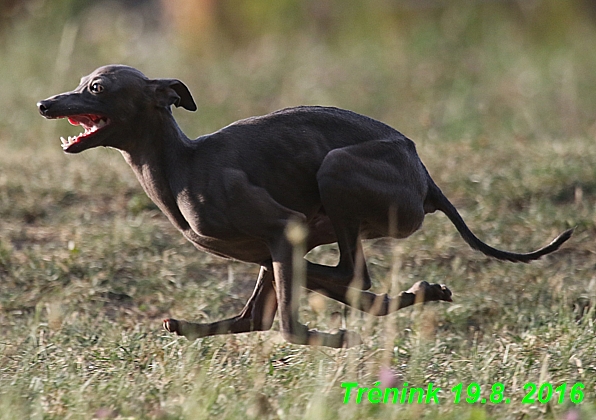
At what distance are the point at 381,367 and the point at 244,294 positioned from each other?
1.65 meters

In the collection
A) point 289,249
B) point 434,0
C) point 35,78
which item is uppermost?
point 434,0

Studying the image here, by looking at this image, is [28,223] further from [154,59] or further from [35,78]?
[154,59]

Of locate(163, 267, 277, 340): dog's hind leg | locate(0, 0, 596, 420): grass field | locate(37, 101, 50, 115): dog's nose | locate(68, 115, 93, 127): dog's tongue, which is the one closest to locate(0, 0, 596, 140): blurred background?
locate(0, 0, 596, 420): grass field

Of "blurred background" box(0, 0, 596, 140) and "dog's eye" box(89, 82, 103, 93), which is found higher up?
"blurred background" box(0, 0, 596, 140)

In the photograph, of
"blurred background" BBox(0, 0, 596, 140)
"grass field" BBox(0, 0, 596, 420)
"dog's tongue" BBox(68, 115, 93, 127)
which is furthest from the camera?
"blurred background" BBox(0, 0, 596, 140)

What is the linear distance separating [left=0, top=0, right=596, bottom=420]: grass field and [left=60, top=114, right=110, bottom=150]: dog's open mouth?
87 cm

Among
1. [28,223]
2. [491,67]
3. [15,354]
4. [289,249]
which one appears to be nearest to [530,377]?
[289,249]

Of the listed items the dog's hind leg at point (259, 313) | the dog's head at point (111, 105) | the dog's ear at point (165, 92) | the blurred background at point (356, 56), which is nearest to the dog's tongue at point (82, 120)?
the dog's head at point (111, 105)

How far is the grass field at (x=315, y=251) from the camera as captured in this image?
3725 mm

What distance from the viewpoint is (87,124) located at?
13.4ft

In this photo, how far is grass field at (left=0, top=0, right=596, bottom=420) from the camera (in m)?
3.72

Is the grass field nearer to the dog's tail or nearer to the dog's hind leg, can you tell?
the dog's hind leg

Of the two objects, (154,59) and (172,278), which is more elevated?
(154,59)

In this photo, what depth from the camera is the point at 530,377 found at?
13.0ft
